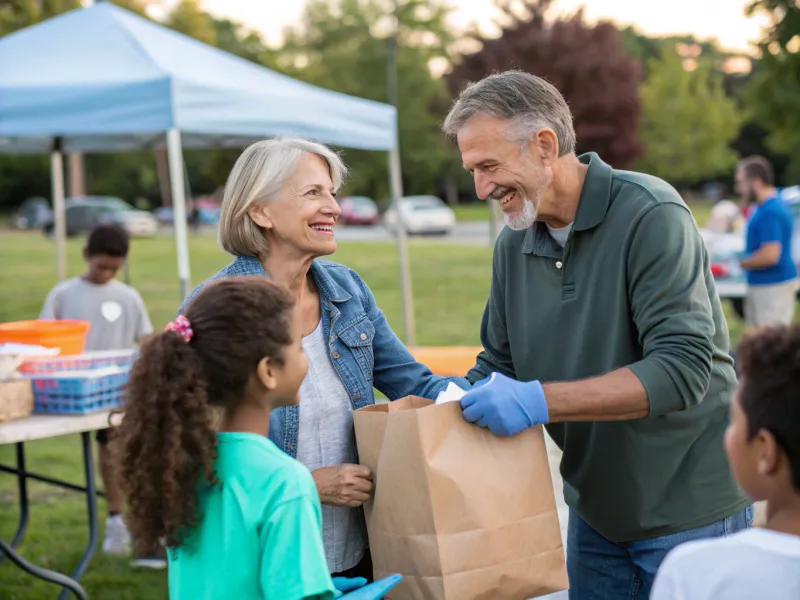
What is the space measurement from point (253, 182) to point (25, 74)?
4525mm

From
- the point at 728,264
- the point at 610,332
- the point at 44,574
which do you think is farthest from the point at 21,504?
the point at 728,264

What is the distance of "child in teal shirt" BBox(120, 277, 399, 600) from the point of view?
1632mm

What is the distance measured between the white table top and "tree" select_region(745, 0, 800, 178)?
12416 mm

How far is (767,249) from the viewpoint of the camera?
795 cm

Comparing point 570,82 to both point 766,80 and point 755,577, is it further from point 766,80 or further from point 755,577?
point 755,577

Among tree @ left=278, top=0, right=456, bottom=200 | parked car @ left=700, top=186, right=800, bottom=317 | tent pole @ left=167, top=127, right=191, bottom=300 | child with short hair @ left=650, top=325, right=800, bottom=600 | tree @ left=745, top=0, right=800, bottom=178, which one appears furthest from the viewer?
tree @ left=278, top=0, right=456, bottom=200

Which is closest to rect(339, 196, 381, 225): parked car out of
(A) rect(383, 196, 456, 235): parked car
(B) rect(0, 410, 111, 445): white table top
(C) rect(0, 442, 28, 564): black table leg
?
(A) rect(383, 196, 456, 235): parked car

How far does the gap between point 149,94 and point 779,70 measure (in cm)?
1052

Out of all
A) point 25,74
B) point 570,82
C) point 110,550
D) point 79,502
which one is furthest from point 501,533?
point 570,82

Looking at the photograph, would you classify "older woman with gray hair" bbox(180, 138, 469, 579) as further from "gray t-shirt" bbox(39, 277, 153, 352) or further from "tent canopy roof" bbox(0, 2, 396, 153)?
"tent canopy roof" bbox(0, 2, 396, 153)

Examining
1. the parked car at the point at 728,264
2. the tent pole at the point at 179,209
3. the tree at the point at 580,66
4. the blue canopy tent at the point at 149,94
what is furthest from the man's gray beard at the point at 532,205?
the tree at the point at 580,66

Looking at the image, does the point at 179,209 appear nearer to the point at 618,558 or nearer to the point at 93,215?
the point at 618,558

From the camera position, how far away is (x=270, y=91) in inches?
269

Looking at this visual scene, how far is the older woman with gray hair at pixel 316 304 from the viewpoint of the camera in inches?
88.2
